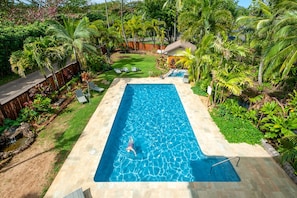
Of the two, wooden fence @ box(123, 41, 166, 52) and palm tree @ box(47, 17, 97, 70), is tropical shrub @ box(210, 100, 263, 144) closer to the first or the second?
palm tree @ box(47, 17, 97, 70)

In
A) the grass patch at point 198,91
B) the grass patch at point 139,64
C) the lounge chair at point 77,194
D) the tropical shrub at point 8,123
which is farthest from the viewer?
the grass patch at point 139,64

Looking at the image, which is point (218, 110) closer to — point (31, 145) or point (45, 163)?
point (45, 163)

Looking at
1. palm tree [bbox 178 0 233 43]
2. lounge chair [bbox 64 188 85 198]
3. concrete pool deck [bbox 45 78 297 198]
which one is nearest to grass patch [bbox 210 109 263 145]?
concrete pool deck [bbox 45 78 297 198]

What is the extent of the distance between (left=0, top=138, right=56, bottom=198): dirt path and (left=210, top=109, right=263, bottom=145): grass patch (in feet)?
30.3

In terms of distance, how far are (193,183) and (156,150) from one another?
2.88 meters

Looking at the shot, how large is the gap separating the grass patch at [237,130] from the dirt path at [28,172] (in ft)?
30.3

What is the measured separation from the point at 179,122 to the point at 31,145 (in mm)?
8759

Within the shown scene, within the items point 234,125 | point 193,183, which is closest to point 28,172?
point 193,183

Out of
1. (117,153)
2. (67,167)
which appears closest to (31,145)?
(67,167)

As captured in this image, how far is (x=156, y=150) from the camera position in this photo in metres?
9.82

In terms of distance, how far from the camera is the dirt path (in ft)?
23.2

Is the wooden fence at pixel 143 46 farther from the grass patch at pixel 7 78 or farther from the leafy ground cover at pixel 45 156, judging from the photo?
the leafy ground cover at pixel 45 156

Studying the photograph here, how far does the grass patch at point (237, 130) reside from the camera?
9.75 meters

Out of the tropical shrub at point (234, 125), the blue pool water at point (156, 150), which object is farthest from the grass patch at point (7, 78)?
the tropical shrub at point (234, 125)
